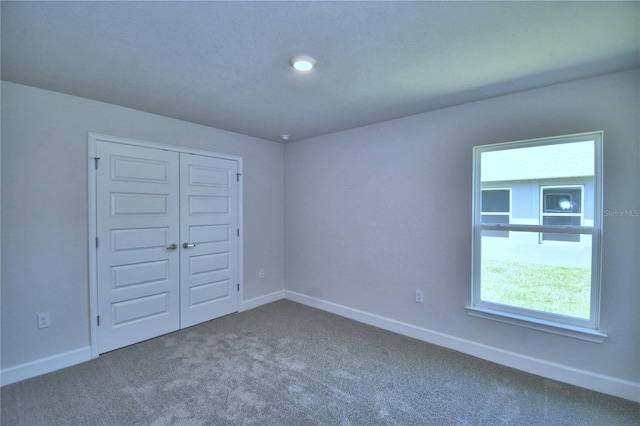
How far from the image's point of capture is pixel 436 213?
9.91 feet

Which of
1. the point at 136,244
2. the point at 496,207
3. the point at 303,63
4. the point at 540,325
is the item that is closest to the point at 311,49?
the point at 303,63

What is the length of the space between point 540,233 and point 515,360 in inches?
45.9

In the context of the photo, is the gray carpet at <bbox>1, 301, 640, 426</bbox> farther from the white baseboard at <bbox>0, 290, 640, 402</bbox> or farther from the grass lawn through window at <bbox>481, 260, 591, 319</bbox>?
the grass lawn through window at <bbox>481, 260, 591, 319</bbox>

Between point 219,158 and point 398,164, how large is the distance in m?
2.31

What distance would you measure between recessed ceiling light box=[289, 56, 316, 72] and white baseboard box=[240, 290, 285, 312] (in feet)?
10.5

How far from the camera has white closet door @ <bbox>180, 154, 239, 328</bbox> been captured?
344 cm

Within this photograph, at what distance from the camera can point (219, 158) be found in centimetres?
375

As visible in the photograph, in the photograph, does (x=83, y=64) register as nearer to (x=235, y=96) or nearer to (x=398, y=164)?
(x=235, y=96)

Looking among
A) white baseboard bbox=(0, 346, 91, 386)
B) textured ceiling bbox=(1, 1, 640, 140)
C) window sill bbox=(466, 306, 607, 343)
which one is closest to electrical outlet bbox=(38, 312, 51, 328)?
white baseboard bbox=(0, 346, 91, 386)

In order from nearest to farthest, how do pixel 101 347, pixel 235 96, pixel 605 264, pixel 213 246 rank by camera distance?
pixel 605 264 < pixel 235 96 < pixel 101 347 < pixel 213 246

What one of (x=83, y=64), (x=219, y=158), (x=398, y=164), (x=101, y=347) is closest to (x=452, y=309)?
(x=398, y=164)

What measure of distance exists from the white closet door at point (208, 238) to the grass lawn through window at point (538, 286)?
10.1ft

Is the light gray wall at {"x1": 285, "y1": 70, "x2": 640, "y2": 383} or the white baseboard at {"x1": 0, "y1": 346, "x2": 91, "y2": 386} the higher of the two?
the light gray wall at {"x1": 285, "y1": 70, "x2": 640, "y2": 383}

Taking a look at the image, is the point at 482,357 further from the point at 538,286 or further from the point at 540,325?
the point at 538,286
